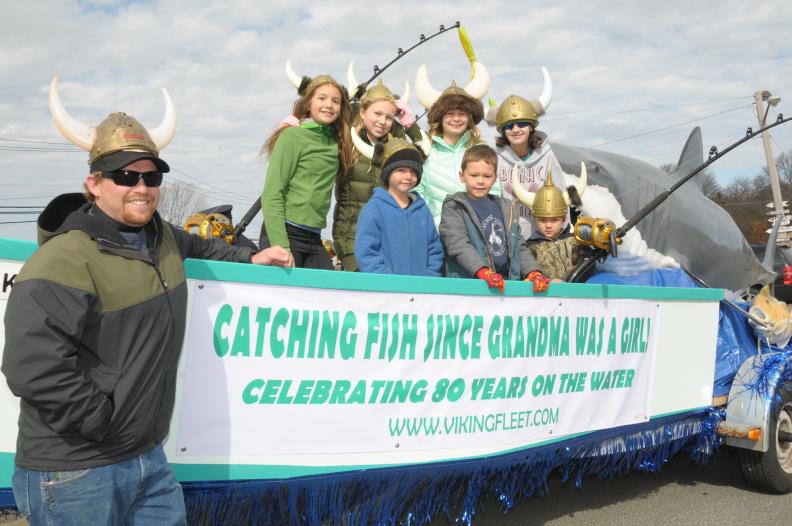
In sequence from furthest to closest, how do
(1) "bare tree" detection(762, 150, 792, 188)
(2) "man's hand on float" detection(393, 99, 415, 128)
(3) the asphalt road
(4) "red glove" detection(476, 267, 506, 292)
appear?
(1) "bare tree" detection(762, 150, 792, 188), (2) "man's hand on float" detection(393, 99, 415, 128), (3) the asphalt road, (4) "red glove" detection(476, 267, 506, 292)

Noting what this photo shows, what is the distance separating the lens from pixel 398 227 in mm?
3461

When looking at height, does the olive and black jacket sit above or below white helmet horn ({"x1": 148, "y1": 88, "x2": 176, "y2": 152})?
below

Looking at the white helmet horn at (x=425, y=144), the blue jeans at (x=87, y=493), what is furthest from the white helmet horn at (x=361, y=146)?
the blue jeans at (x=87, y=493)

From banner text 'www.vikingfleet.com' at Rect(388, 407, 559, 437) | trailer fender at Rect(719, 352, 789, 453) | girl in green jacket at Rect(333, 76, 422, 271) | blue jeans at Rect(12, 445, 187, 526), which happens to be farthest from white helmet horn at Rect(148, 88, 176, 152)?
trailer fender at Rect(719, 352, 789, 453)

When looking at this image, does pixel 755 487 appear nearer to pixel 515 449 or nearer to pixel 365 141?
pixel 515 449

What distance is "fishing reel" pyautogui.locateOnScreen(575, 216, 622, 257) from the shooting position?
3766 millimetres

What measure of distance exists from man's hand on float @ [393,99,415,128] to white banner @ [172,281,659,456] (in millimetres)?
1700

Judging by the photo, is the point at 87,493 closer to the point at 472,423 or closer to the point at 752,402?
the point at 472,423

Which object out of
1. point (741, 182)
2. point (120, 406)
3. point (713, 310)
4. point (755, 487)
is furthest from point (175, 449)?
point (741, 182)

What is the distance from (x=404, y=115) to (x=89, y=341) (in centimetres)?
302

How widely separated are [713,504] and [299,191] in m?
3.04

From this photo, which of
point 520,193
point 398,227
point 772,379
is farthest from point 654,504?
point 398,227

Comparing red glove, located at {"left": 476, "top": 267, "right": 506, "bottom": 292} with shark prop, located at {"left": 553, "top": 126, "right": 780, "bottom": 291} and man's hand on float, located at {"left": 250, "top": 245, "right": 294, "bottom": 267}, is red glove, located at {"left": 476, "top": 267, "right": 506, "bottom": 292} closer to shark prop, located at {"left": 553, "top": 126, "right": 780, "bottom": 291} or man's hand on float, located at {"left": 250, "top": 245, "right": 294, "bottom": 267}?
man's hand on float, located at {"left": 250, "top": 245, "right": 294, "bottom": 267}

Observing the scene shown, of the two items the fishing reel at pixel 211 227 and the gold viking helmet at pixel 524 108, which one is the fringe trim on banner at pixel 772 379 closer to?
the gold viking helmet at pixel 524 108
